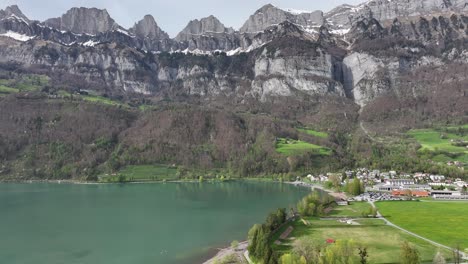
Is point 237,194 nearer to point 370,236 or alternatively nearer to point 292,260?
point 370,236

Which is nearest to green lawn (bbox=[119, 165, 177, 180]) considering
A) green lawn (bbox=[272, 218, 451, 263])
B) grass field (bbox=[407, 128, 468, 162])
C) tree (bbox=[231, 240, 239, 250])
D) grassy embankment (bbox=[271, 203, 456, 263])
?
grassy embankment (bbox=[271, 203, 456, 263])

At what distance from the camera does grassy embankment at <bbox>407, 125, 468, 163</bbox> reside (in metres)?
143

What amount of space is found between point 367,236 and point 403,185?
59017 mm

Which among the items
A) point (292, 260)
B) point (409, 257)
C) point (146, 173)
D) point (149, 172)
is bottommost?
point (292, 260)

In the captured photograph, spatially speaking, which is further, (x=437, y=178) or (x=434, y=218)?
(x=437, y=178)

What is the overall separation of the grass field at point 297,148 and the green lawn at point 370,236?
9443 centimetres

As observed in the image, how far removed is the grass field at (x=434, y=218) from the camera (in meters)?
60.3

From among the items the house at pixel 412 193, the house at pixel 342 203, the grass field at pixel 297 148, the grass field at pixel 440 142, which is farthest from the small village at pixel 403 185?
the grass field at pixel 297 148

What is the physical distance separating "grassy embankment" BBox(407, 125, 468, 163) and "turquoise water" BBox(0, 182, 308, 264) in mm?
57267

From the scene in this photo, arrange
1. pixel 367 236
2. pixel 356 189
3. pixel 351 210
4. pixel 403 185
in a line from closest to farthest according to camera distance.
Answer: pixel 367 236
pixel 351 210
pixel 356 189
pixel 403 185

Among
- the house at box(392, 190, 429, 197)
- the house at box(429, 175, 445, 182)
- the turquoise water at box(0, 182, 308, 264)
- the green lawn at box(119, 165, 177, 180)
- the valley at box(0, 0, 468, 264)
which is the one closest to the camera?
the valley at box(0, 0, 468, 264)

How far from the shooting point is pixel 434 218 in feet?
240

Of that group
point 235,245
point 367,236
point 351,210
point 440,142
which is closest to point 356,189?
point 351,210

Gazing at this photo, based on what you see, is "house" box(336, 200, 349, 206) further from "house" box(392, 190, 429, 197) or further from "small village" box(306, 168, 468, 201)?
"house" box(392, 190, 429, 197)
